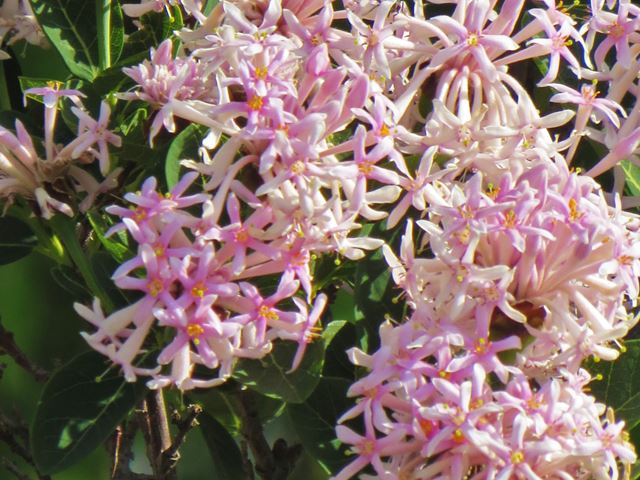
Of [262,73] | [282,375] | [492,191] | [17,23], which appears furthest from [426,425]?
[17,23]

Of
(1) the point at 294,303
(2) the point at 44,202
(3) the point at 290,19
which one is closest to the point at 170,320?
(1) the point at 294,303

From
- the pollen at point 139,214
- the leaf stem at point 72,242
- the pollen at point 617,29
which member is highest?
the pollen at point 617,29

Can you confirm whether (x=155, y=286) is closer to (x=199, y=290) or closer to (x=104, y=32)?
(x=199, y=290)

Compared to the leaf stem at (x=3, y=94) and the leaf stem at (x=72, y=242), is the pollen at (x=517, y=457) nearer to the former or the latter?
the leaf stem at (x=72, y=242)

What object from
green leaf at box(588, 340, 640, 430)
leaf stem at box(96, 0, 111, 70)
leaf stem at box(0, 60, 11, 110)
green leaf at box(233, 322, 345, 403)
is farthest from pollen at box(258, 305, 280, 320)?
leaf stem at box(0, 60, 11, 110)

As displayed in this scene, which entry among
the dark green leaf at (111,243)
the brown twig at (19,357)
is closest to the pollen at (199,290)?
the dark green leaf at (111,243)
